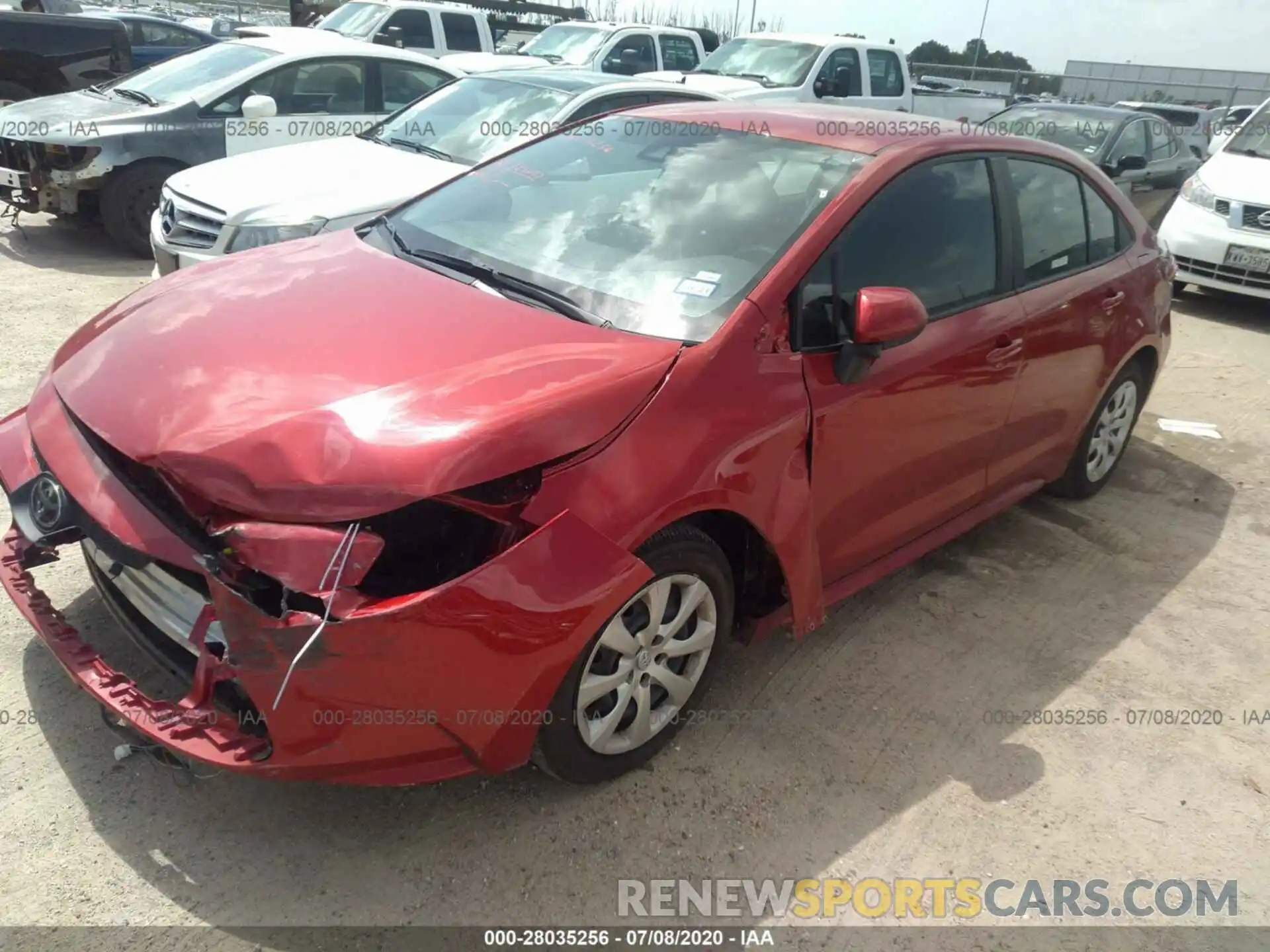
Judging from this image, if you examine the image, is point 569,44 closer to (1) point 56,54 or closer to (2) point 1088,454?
(1) point 56,54

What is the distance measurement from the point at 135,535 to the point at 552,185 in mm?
1883

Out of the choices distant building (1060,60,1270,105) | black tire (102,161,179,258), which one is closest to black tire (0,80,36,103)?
black tire (102,161,179,258)

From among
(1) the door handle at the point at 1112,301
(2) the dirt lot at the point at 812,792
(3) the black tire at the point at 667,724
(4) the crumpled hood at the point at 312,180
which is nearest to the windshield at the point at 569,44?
(4) the crumpled hood at the point at 312,180

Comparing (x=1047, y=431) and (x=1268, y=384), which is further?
(x=1268, y=384)

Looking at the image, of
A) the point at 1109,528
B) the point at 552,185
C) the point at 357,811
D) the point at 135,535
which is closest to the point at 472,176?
the point at 552,185

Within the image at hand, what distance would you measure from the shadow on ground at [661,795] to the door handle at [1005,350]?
99 centimetres

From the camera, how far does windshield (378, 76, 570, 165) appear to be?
6.33m

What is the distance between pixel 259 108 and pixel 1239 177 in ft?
26.0

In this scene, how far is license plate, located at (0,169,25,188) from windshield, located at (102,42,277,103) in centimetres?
119

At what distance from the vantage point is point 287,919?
7.32 ft

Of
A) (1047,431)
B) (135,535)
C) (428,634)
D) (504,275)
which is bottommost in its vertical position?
(1047,431)

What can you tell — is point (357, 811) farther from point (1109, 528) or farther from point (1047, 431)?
point (1109, 528)

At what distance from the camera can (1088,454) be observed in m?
4.52

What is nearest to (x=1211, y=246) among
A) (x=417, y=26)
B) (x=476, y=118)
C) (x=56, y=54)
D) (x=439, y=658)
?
(x=476, y=118)
